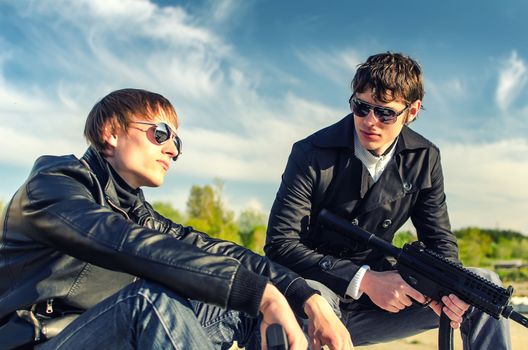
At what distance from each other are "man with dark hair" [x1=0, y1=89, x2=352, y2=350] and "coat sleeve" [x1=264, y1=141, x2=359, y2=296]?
0.75 m

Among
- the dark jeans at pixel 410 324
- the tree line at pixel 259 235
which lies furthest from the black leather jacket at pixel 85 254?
the tree line at pixel 259 235

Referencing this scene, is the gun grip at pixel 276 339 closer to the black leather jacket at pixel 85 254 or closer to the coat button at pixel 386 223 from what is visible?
the black leather jacket at pixel 85 254

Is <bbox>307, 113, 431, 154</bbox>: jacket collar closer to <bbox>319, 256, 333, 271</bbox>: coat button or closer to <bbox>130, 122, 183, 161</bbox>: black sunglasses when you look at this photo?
<bbox>319, 256, 333, 271</bbox>: coat button

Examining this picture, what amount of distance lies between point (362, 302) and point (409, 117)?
49.0 inches

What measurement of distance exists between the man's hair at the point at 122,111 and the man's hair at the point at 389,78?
137 centimetres

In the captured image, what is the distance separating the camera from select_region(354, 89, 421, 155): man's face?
3.75 metres

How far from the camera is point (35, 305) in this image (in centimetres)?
237

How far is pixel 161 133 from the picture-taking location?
3.04m

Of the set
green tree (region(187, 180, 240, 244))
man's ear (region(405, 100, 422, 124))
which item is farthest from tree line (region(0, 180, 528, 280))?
man's ear (region(405, 100, 422, 124))

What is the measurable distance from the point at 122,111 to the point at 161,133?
8.7 inches

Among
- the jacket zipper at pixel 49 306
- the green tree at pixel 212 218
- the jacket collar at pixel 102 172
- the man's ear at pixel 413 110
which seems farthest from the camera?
the green tree at pixel 212 218

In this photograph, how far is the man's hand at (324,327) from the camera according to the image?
8.23 ft

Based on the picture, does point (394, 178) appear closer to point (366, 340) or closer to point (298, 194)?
point (298, 194)

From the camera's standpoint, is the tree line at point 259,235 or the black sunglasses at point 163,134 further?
the tree line at point 259,235
